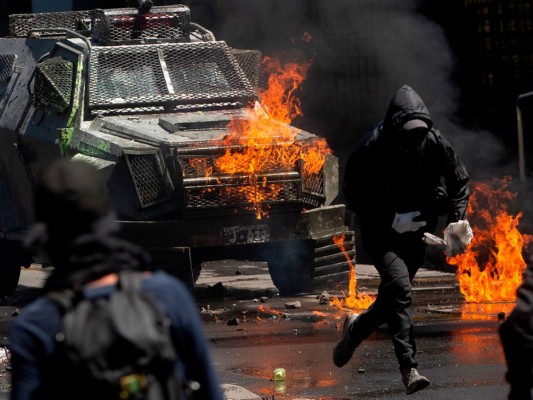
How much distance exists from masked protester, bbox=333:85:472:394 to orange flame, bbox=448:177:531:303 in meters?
4.57

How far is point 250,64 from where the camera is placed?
48.1 feet

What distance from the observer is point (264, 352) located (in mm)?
10172

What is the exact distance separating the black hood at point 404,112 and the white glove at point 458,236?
560mm

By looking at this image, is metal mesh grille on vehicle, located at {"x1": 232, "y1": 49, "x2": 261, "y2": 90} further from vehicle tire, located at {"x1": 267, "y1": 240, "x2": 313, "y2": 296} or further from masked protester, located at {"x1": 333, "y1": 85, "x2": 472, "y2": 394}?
masked protester, located at {"x1": 333, "y1": 85, "x2": 472, "y2": 394}

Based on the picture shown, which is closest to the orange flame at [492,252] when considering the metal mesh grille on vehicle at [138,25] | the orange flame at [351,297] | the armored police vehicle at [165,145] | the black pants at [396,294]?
the orange flame at [351,297]

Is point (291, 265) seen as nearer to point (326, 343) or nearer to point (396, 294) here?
point (326, 343)

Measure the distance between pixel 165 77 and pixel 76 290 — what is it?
1072cm

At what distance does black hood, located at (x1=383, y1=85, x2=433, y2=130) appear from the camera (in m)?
7.95

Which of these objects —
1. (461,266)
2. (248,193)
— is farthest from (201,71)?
(461,266)

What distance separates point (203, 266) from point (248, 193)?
14.6ft

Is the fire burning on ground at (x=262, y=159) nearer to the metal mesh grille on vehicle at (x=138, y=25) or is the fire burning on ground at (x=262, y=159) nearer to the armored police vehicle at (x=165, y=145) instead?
the armored police vehicle at (x=165, y=145)

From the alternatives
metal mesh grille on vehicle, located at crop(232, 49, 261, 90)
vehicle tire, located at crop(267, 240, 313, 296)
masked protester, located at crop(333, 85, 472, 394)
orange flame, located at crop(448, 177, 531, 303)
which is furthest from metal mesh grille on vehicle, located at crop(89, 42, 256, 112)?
masked protester, located at crop(333, 85, 472, 394)

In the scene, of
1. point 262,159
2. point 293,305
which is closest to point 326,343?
point 293,305

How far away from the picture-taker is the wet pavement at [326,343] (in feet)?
27.6
